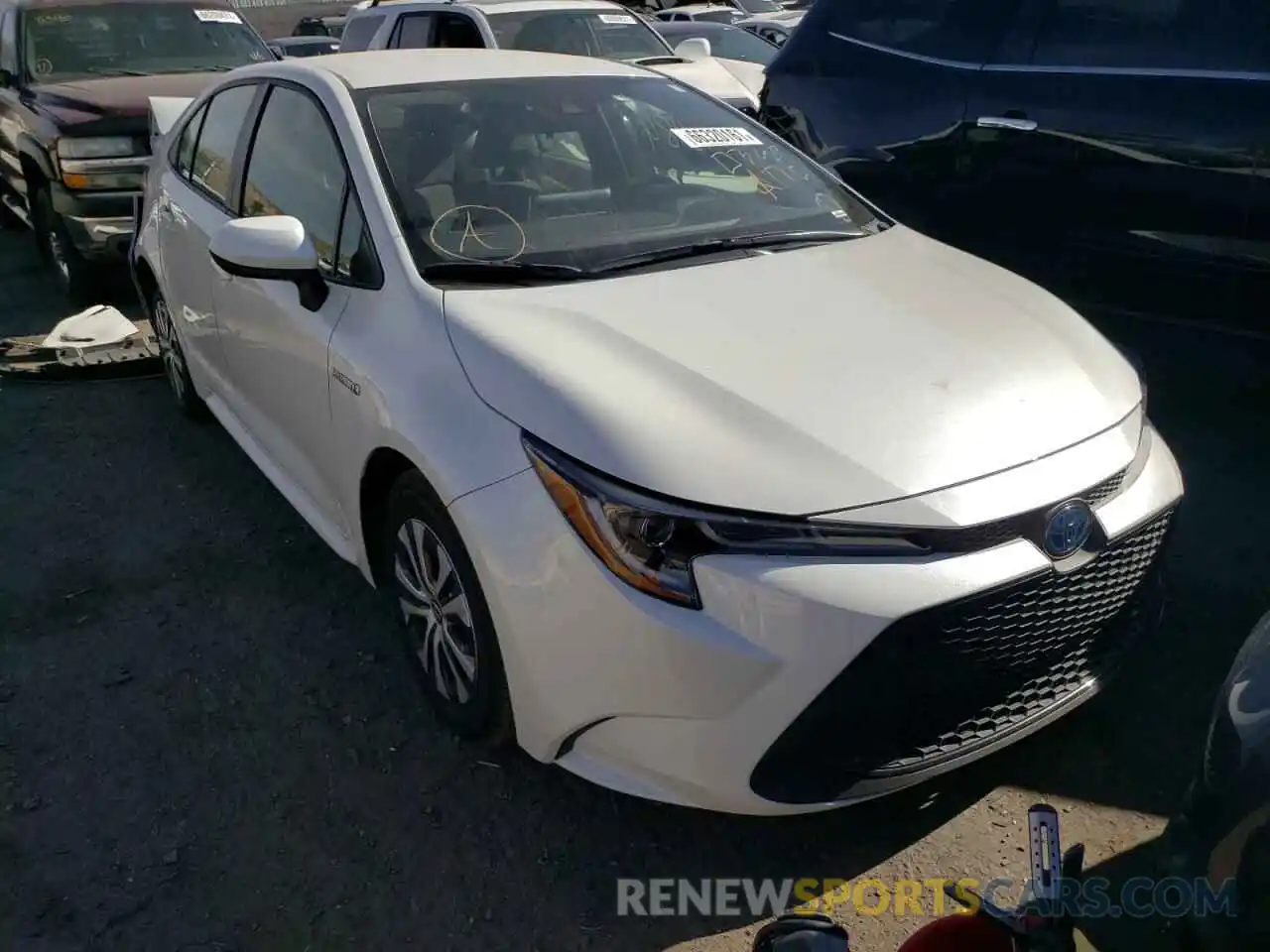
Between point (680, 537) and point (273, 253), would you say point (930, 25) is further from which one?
point (680, 537)

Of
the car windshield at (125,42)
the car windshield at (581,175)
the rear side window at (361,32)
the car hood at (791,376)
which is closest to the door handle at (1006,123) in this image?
the car windshield at (581,175)

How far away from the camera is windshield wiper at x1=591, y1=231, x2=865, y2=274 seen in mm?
2883

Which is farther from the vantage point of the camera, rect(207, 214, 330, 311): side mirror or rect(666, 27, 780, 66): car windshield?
rect(666, 27, 780, 66): car windshield

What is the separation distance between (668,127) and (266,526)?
2.00 metres

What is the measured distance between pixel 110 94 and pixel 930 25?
15.9 ft

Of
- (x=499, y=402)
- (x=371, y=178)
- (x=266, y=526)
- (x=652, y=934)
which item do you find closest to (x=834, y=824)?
(x=652, y=934)

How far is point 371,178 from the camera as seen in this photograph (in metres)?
2.95

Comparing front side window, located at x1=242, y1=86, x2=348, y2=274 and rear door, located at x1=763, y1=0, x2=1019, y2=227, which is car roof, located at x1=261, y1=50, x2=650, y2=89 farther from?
rear door, located at x1=763, y1=0, x2=1019, y2=227

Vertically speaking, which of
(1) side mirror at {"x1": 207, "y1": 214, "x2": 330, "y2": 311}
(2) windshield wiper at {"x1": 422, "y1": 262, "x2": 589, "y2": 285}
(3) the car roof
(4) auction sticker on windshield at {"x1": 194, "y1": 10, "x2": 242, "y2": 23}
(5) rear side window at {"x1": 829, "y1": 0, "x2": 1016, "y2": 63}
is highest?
(5) rear side window at {"x1": 829, "y1": 0, "x2": 1016, "y2": 63}

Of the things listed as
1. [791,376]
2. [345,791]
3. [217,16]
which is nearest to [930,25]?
[791,376]

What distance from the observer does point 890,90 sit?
486 centimetres

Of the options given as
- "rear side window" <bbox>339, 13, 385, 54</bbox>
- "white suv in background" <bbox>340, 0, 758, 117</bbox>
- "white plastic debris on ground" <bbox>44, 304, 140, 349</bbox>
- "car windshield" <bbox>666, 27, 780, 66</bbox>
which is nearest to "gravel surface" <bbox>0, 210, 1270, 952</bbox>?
"white plastic debris on ground" <bbox>44, 304, 140, 349</bbox>

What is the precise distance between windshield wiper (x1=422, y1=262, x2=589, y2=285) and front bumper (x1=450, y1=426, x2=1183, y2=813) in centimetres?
71

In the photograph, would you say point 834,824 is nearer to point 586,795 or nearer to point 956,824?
point 956,824
